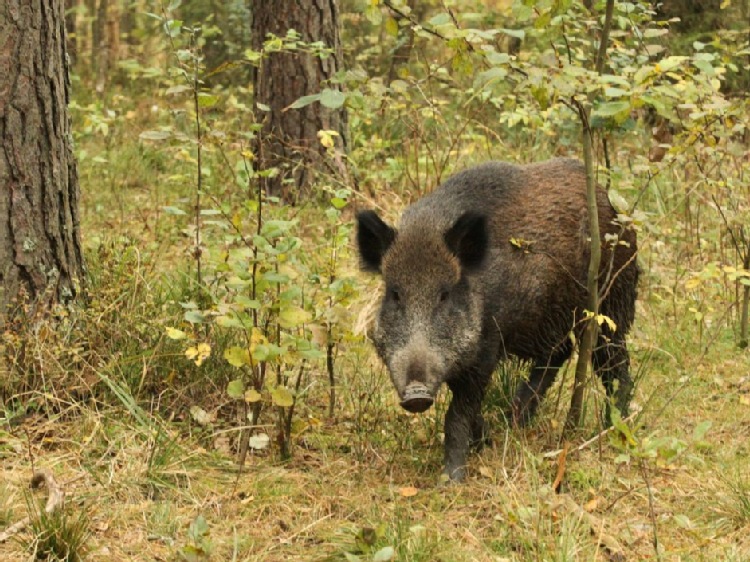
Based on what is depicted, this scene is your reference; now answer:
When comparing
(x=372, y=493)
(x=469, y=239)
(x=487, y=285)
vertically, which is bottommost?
(x=372, y=493)

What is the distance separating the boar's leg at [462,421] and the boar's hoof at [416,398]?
20.2 inches

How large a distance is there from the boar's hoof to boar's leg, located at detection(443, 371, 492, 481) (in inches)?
20.2

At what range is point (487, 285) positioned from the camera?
16.5 feet

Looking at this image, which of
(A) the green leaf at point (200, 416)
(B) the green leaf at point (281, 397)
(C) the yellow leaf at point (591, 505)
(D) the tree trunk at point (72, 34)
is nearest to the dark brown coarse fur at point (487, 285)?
(B) the green leaf at point (281, 397)

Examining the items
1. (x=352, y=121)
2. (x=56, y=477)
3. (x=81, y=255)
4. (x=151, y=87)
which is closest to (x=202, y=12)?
(x=151, y=87)

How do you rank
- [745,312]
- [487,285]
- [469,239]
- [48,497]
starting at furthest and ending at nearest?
[745,312], [487,285], [469,239], [48,497]

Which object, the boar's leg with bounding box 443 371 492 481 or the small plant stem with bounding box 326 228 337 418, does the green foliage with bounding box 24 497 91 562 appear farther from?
the boar's leg with bounding box 443 371 492 481

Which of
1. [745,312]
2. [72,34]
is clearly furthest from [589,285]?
[72,34]

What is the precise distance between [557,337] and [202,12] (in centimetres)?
748

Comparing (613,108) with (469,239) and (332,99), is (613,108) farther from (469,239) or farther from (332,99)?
(469,239)

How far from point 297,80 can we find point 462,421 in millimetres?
4482

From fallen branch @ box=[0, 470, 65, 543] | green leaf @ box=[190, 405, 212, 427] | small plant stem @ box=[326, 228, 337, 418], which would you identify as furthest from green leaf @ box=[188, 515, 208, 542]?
small plant stem @ box=[326, 228, 337, 418]

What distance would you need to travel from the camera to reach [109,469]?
13.6 ft

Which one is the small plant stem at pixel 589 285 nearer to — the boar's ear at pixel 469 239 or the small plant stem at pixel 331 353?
the boar's ear at pixel 469 239
